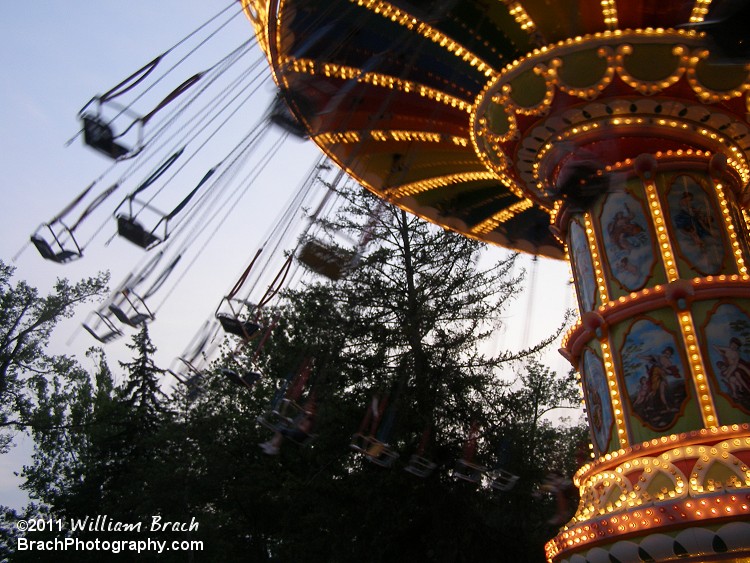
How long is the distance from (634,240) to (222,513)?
54.1 ft

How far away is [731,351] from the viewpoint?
7.73 m

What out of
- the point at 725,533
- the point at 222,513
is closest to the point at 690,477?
the point at 725,533

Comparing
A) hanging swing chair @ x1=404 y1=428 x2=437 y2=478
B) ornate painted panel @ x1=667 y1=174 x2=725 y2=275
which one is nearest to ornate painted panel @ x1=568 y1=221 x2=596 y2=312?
ornate painted panel @ x1=667 y1=174 x2=725 y2=275

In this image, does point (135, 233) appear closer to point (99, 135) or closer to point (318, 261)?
point (99, 135)

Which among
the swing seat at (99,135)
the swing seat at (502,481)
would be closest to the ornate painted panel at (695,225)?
the swing seat at (502,481)

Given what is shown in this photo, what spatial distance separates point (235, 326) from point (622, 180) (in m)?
5.09

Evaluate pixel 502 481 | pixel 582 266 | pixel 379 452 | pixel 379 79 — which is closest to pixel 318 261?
pixel 379 79

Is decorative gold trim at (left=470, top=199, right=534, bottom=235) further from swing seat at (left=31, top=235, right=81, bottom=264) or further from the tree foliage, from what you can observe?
swing seat at (left=31, top=235, right=81, bottom=264)

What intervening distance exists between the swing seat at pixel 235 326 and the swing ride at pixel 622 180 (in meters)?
3.07

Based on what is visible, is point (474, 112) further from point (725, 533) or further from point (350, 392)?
point (350, 392)

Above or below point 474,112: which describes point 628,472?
below

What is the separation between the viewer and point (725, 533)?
648cm

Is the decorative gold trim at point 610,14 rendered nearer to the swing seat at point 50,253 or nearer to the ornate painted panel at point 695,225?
the ornate painted panel at point 695,225

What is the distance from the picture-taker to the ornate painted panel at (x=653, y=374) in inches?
301
